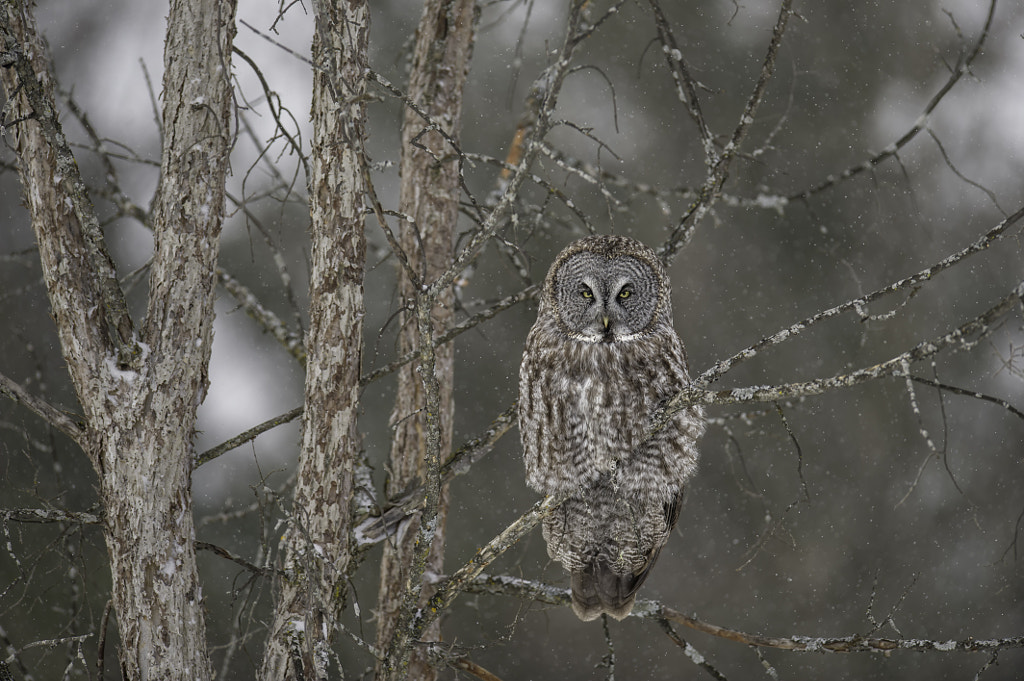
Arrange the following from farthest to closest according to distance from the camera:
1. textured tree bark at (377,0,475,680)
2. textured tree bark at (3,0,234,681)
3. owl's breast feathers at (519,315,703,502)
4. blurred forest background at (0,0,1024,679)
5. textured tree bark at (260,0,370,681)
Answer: blurred forest background at (0,0,1024,679), textured tree bark at (377,0,475,680), owl's breast feathers at (519,315,703,502), textured tree bark at (260,0,370,681), textured tree bark at (3,0,234,681)

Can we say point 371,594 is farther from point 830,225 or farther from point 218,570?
point 830,225

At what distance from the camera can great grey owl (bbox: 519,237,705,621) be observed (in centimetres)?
311

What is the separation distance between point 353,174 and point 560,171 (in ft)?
17.9

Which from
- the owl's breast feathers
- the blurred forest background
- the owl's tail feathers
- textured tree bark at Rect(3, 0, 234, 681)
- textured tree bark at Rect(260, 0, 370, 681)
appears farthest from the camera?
the blurred forest background

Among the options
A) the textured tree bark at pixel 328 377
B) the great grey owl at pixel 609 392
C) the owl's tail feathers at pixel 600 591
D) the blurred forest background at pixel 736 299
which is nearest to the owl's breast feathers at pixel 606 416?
the great grey owl at pixel 609 392

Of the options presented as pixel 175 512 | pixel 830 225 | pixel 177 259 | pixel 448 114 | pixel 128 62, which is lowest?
pixel 175 512

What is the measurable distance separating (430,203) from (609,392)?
1410 millimetres

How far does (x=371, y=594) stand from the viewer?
8.06 meters

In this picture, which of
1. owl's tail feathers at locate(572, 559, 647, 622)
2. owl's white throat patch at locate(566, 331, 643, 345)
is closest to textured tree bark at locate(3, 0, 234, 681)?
owl's white throat patch at locate(566, 331, 643, 345)

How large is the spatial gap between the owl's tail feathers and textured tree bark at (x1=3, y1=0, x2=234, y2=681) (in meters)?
1.50

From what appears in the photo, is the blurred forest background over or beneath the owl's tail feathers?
over

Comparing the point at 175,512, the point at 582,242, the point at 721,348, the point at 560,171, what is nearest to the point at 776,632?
the point at 721,348

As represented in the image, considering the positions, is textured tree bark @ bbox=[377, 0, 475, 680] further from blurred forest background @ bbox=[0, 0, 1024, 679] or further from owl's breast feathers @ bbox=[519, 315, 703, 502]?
blurred forest background @ bbox=[0, 0, 1024, 679]

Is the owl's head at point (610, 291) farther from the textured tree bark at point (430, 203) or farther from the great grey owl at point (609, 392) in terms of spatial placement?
the textured tree bark at point (430, 203)
